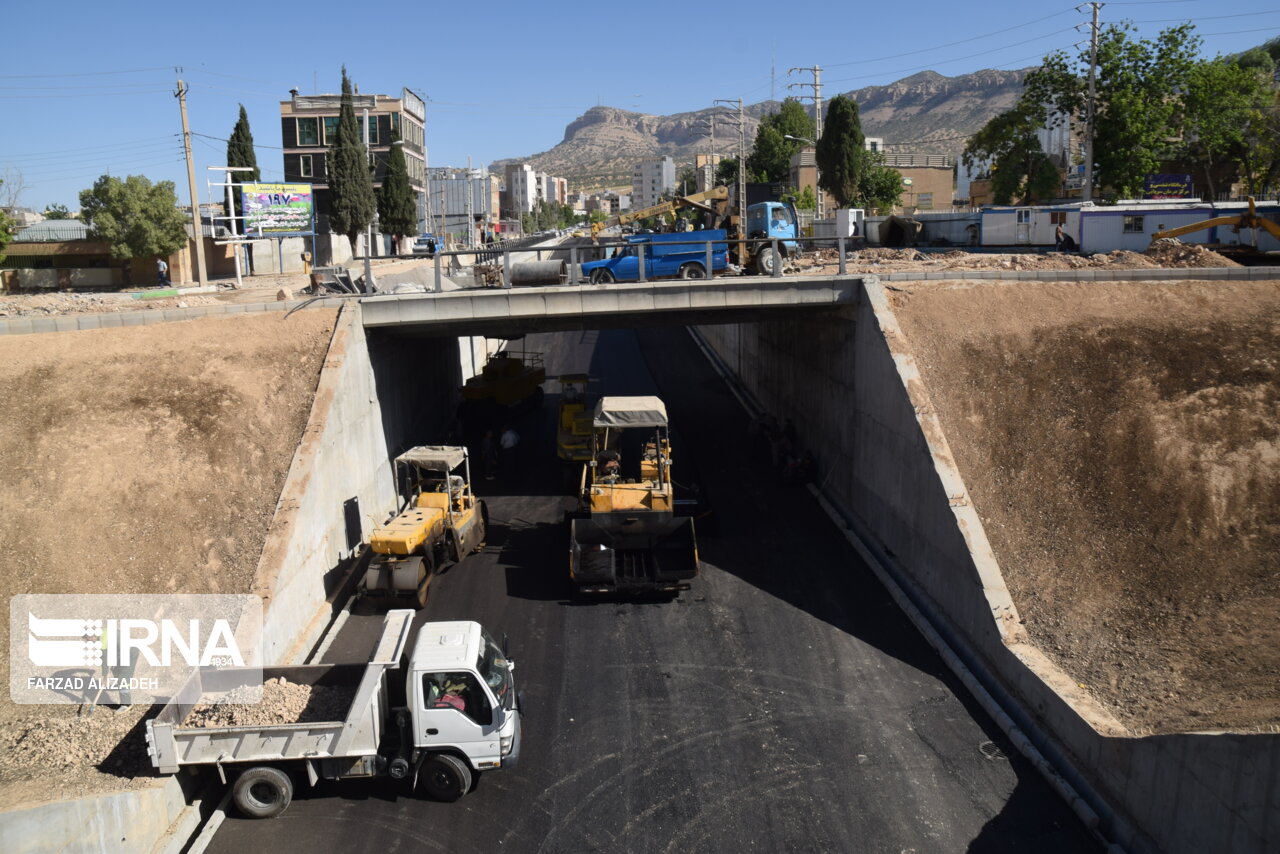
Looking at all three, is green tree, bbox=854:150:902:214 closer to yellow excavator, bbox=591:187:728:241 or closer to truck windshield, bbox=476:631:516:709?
yellow excavator, bbox=591:187:728:241

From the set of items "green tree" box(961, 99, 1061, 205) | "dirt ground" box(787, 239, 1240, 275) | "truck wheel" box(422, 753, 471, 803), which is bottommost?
"truck wheel" box(422, 753, 471, 803)

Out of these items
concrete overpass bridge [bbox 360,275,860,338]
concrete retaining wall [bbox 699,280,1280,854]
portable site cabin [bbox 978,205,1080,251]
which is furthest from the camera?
portable site cabin [bbox 978,205,1080,251]

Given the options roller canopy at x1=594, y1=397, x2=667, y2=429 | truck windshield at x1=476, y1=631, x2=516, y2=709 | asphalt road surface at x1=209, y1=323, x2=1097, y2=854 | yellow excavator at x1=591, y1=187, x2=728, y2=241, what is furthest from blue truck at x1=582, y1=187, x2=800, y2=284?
truck windshield at x1=476, y1=631, x2=516, y2=709

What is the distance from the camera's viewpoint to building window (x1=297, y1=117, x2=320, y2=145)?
239 feet

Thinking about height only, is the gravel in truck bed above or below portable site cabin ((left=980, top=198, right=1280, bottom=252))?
below

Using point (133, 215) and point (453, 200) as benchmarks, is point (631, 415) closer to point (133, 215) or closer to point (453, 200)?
point (133, 215)

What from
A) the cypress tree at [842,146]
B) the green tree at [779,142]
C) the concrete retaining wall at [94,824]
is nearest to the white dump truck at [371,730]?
Result: the concrete retaining wall at [94,824]

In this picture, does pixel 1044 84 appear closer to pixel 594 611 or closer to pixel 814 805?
pixel 594 611

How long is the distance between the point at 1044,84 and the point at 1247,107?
10.7 metres

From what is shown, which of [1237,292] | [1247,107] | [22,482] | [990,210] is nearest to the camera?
[22,482]

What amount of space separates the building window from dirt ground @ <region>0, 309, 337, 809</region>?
5901 centimetres

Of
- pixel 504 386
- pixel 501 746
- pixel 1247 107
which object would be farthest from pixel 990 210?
pixel 501 746

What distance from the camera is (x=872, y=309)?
68.9 feet

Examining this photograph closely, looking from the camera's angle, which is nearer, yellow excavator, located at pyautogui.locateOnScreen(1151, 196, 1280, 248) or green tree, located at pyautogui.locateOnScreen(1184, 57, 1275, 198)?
yellow excavator, located at pyautogui.locateOnScreen(1151, 196, 1280, 248)
